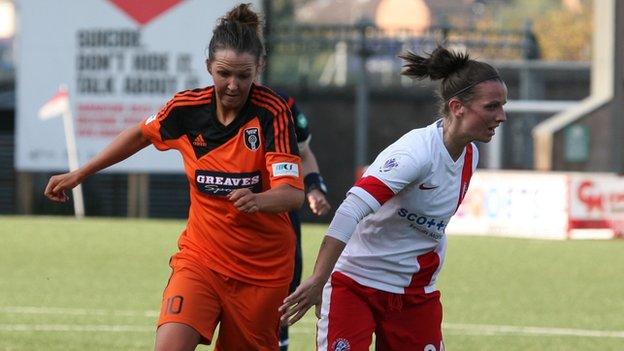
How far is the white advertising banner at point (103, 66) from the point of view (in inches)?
1095

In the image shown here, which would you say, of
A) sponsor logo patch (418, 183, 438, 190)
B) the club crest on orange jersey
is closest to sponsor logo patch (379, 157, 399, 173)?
sponsor logo patch (418, 183, 438, 190)

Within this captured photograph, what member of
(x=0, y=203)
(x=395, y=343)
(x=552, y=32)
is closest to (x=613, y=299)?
(x=395, y=343)

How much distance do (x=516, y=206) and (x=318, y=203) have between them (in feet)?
51.1

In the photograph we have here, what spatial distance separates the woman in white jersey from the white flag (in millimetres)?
21765

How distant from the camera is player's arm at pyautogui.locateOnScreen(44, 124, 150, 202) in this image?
666cm

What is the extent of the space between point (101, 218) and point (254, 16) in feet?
74.7

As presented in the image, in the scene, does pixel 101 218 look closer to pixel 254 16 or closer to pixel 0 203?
pixel 0 203

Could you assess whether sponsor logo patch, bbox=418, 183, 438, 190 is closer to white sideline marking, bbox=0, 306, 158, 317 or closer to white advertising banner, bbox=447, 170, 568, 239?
white sideline marking, bbox=0, 306, 158, 317

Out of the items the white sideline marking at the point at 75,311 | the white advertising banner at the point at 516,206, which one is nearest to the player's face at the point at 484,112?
the white sideline marking at the point at 75,311

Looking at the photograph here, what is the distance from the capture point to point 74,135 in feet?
92.3

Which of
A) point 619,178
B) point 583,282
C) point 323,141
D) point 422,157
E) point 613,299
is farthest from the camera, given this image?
point 323,141

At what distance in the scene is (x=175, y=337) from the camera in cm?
620

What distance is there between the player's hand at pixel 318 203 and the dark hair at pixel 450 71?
130 centimetres

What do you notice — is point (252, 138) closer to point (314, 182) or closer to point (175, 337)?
point (175, 337)
